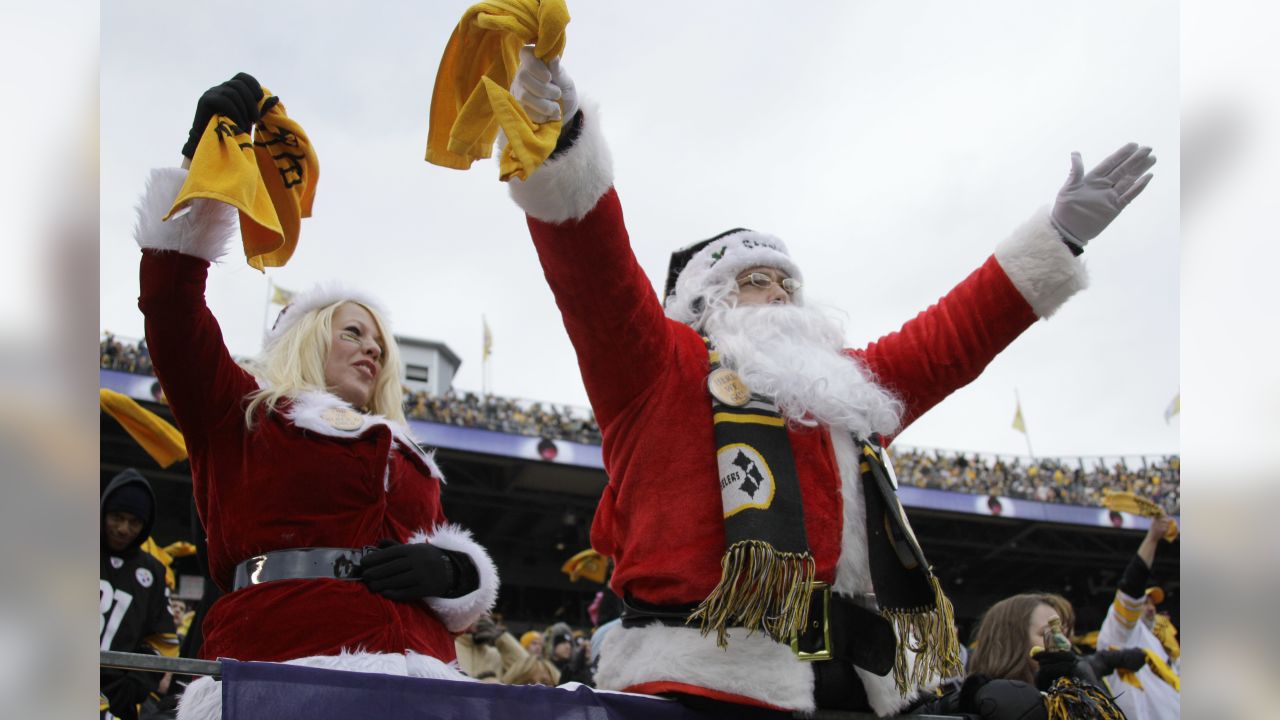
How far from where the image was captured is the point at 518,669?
16.8 ft

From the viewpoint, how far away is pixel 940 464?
23.0m

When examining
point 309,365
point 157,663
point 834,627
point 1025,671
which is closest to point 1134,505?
point 1025,671

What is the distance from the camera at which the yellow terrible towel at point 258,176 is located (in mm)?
1779

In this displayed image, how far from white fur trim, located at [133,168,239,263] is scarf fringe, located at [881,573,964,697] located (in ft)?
4.63

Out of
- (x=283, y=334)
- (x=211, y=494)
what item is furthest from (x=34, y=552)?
(x=283, y=334)

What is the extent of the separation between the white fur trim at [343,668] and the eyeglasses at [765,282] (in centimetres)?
113

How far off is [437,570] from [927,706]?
1.07 metres

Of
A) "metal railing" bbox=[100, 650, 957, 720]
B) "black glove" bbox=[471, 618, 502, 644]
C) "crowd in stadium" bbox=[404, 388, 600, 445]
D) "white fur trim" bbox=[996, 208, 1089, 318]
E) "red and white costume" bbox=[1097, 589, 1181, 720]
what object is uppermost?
"crowd in stadium" bbox=[404, 388, 600, 445]

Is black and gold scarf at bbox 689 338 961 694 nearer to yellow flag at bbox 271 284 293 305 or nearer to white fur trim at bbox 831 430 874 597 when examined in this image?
white fur trim at bbox 831 430 874 597

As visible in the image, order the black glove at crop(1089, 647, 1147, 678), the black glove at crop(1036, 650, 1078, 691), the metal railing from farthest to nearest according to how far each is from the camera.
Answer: the black glove at crop(1089, 647, 1147, 678)
the black glove at crop(1036, 650, 1078, 691)
the metal railing

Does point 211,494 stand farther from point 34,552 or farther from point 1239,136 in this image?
point 1239,136

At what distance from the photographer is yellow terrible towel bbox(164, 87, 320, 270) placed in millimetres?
1779

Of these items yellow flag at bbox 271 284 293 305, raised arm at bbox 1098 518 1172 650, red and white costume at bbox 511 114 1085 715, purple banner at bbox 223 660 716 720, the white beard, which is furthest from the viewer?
yellow flag at bbox 271 284 293 305

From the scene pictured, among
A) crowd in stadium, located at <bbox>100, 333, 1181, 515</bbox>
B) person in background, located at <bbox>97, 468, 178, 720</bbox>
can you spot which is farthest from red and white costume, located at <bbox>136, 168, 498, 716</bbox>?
crowd in stadium, located at <bbox>100, 333, 1181, 515</bbox>
